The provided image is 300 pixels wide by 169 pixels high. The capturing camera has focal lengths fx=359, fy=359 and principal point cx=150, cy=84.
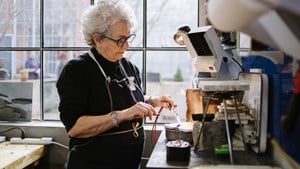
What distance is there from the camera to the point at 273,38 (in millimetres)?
697

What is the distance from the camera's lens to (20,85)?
9.12ft

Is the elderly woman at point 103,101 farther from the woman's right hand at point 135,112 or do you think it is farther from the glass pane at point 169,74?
the glass pane at point 169,74

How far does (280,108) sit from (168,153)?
1.46 feet

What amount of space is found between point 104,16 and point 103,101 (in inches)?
16.8

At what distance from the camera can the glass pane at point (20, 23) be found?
2.83 m

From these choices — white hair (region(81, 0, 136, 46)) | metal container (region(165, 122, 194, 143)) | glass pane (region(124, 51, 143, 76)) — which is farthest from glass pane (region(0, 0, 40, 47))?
metal container (region(165, 122, 194, 143))

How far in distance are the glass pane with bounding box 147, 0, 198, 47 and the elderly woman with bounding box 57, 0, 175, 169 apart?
0.82 metres

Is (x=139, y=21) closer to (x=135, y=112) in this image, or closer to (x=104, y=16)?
(x=104, y=16)

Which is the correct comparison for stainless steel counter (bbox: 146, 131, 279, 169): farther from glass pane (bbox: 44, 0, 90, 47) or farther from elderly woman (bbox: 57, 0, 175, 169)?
glass pane (bbox: 44, 0, 90, 47)

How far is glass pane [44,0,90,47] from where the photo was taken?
2.79 meters

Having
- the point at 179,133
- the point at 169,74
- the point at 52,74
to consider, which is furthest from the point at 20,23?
the point at 179,133

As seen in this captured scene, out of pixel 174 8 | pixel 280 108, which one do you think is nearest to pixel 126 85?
pixel 280 108

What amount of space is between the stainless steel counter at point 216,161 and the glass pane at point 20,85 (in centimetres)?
158

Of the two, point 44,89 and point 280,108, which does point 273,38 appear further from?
point 44,89
